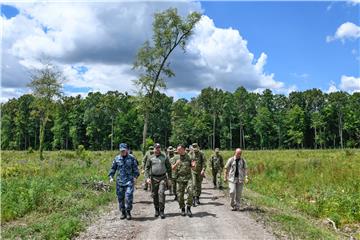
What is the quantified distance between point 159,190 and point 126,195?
1.08 m

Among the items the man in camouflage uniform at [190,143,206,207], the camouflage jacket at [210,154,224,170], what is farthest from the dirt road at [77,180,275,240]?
the camouflage jacket at [210,154,224,170]

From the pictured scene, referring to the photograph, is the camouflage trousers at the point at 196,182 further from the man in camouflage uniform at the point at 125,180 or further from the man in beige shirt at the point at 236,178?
the man in camouflage uniform at the point at 125,180

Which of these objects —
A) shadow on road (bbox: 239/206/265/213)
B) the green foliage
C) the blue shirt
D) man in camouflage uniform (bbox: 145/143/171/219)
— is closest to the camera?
the green foliage

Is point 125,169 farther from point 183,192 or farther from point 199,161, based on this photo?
point 199,161

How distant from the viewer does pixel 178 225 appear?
39.8 ft

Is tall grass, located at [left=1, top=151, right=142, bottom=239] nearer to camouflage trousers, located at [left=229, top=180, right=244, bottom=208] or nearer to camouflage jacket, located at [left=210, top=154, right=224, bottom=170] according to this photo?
camouflage trousers, located at [left=229, top=180, right=244, bottom=208]

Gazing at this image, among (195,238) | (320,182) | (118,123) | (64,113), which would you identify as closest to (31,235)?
(195,238)

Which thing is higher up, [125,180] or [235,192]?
[125,180]

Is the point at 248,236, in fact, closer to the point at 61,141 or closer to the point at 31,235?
the point at 31,235

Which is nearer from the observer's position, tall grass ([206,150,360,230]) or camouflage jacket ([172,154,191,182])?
camouflage jacket ([172,154,191,182])

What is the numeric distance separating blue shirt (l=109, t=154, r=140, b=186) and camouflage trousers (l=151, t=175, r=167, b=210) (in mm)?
699

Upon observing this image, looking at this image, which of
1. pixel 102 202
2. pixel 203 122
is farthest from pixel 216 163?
pixel 203 122

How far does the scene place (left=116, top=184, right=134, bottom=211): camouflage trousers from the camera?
13.2m

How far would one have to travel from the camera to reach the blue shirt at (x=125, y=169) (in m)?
13.3
